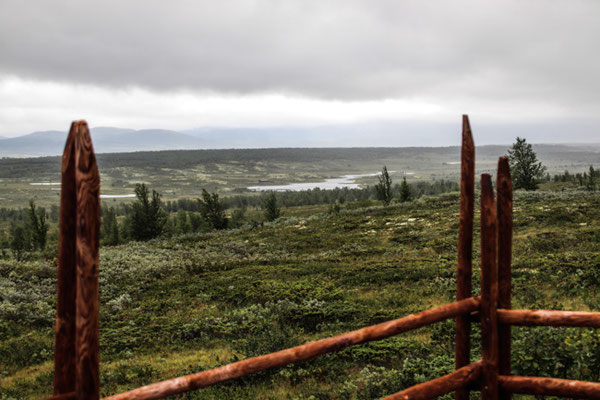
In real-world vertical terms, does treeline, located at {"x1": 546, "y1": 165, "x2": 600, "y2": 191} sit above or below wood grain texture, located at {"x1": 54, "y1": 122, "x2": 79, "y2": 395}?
below

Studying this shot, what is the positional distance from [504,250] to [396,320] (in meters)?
1.32

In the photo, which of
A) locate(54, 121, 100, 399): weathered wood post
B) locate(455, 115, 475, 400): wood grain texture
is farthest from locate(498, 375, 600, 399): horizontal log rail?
locate(54, 121, 100, 399): weathered wood post

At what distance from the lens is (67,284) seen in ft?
8.87

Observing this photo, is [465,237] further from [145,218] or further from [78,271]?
[145,218]

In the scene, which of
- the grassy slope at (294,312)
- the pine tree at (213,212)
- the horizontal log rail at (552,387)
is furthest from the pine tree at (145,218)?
the horizontal log rail at (552,387)

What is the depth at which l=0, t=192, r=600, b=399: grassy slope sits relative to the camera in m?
6.85

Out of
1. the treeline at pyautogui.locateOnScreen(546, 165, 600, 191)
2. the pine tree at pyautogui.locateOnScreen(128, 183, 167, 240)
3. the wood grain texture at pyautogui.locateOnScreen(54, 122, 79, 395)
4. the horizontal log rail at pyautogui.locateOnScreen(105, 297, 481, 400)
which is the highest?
the wood grain texture at pyautogui.locateOnScreen(54, 122, 79, 395)

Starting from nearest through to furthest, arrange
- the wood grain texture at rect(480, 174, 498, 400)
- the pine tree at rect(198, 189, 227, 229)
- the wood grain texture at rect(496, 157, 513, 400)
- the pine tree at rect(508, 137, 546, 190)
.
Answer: the wood grain texture at rect(480, 174, 498, 400) < the wood grain texture at rect(496, 157, 513, 400) < the pine tree at rect(198, 189, 227, 229) < the pine tree at rect(508, 137, 546, 190)

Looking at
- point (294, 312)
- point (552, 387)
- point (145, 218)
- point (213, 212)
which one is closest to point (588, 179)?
point (213, 212)

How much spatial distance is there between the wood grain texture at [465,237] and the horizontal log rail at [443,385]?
0.16 metres

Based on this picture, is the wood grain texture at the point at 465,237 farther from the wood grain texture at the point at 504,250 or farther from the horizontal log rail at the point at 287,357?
the wood grain texture at the point at 504,250

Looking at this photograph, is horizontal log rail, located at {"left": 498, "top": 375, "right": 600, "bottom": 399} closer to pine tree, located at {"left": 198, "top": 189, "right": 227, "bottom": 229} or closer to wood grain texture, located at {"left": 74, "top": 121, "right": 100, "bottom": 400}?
wood grain texture, located at {"left": 74, "top": 121, "right": 100, "bottom": 400}

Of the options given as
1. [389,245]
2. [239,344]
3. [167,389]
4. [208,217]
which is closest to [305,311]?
[239,344]

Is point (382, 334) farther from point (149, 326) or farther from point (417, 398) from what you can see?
point (149, 326)
